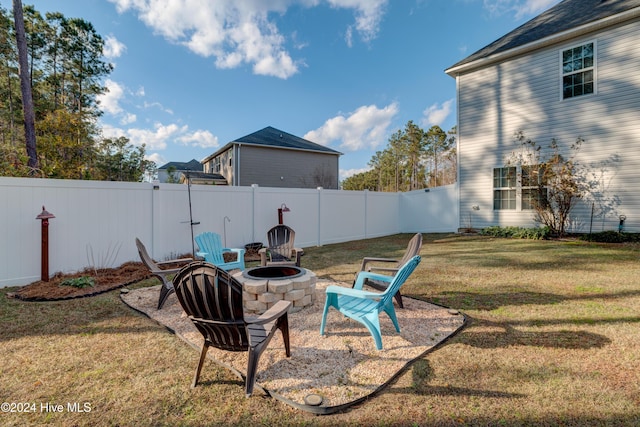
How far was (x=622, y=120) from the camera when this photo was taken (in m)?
8.12

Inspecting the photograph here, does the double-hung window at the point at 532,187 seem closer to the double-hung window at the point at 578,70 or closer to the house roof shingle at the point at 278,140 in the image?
the double-hung window at the point at 578,70

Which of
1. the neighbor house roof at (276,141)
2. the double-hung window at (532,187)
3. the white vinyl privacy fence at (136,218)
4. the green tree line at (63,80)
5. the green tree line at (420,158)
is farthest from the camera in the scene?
the green tree line at (420,158)

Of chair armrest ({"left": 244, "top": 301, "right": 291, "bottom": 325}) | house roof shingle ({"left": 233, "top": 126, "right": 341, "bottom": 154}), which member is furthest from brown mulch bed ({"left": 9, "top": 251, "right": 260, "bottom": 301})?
house roof shingle ({"left": 233, "top": 126, "right": 341, "bottom": 154})

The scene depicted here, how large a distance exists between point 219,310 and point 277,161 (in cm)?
1757

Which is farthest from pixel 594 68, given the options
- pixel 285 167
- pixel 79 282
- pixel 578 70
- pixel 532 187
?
pixel 285 167

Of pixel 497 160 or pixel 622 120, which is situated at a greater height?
pixel 622 120

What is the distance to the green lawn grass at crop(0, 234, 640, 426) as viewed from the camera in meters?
1.90

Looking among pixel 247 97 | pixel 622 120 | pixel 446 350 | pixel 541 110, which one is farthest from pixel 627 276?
pixel 247 97

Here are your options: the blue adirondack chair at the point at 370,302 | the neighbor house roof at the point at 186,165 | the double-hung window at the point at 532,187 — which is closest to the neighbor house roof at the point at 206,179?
the neighbor house roof at the point at 186,165

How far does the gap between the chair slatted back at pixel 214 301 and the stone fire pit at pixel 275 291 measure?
1323 mm

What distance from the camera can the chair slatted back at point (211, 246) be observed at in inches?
205

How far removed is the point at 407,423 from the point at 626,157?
410 inches

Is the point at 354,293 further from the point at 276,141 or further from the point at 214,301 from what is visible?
the point at 276,141

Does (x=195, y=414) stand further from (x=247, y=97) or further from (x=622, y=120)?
(x=247, y=97)
